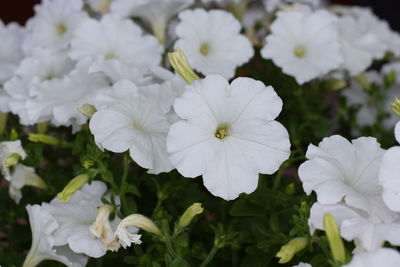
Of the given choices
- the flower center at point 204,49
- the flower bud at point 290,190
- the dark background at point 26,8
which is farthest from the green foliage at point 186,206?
the dark background at point 26,8

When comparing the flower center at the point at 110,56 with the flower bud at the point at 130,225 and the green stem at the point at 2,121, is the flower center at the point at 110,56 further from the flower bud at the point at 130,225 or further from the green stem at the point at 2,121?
the flower bud at the point at 130,225

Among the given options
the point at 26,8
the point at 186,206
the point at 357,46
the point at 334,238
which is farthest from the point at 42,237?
the point at 26,8

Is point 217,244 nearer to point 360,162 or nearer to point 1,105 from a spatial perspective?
point 360,162

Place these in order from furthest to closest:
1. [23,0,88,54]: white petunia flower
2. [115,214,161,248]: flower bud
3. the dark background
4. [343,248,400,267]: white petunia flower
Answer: the dark background → [23,0,88,54]: white petunia flower → [115,214,161,248]: flower bud → [343,248,400,267]: white petunia flower

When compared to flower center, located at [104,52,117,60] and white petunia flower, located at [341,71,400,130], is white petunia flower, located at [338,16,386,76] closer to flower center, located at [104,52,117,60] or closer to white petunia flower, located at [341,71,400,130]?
white petunia flower, located at [341,71,400,130]

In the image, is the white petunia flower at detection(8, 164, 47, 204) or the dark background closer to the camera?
the white petunia flower at detection(8, 164, 47, 204)

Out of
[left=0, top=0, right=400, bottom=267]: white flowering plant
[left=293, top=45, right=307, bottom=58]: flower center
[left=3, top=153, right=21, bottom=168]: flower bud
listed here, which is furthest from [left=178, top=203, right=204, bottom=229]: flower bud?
[left=293, top=45, right=307, bottom=58]: flower center
